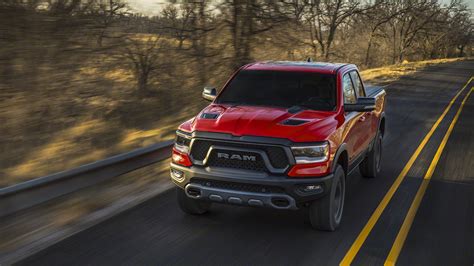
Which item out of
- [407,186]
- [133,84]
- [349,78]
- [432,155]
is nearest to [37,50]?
[133,84]

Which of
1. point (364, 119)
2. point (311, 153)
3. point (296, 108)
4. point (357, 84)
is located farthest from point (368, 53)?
point (311, 153)

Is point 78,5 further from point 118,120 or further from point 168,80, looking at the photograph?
point 168,80

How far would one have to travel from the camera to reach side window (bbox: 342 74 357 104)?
688 centimetres

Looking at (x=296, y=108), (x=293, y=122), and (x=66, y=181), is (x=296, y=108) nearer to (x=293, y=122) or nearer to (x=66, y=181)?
(x=293, y=122)

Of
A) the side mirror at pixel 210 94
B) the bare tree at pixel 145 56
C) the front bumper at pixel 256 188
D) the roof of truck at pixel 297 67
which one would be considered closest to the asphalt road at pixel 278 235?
the front bumper at pixel 256 188

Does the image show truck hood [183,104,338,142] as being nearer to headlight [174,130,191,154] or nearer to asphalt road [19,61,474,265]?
headlight [174,130,191,154]

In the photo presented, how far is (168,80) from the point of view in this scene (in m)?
15.2

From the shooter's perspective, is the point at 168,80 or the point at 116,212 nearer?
the point at 116,212

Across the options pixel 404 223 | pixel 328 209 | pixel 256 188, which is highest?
pixel 256 188

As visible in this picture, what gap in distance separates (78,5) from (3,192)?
20.9 feet

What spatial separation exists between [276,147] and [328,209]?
99 centimetres

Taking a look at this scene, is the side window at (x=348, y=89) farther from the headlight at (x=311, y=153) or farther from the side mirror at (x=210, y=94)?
the side mirror at (x=210, y=94)

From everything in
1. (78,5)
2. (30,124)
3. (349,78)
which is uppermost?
(78,5)

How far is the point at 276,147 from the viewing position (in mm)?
5375
